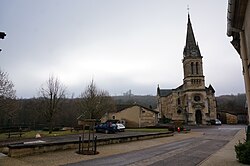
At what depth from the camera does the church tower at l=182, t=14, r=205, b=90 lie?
214 feet

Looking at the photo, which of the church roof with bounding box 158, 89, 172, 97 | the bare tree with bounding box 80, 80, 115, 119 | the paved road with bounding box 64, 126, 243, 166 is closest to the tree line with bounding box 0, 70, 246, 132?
the bare tree with bounding box 80, 80, 115, 119

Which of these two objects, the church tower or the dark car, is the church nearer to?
the church tower

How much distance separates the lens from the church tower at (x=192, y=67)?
214 feet

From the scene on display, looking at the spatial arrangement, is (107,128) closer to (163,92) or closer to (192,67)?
(192,67)

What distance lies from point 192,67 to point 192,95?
344 inches

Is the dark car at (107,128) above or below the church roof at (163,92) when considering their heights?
below

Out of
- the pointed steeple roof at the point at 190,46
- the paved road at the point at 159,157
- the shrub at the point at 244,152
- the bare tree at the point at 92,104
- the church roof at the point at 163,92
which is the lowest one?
the paved road at the point at 159,157

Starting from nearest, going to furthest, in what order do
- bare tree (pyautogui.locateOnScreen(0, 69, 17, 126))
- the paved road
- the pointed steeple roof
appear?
the paved road < bare tree (pyautogui.locateOnScreen(0, 69, 17, 126)) < the pointed steeple roof

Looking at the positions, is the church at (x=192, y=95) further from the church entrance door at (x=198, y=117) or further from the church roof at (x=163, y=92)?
the church roof at (x=163, y=92)

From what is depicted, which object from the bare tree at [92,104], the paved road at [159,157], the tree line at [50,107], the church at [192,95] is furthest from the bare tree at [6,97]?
the church at [192,95]

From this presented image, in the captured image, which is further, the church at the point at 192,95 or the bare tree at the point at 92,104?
the church at the point at 192,95

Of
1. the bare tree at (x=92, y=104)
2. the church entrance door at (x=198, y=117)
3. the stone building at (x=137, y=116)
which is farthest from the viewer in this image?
the church entrance door at (x=198, y=117)

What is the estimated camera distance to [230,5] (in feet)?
23.1

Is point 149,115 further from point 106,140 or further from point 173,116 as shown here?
point 106,140
